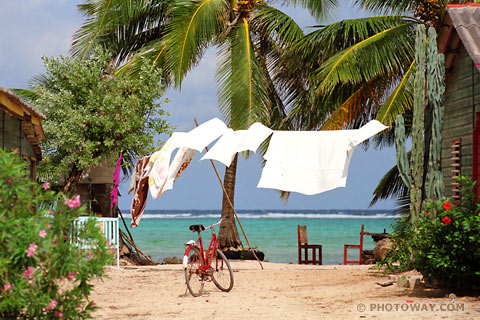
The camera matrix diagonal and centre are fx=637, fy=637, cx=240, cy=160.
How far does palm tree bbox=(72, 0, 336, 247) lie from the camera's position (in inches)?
663

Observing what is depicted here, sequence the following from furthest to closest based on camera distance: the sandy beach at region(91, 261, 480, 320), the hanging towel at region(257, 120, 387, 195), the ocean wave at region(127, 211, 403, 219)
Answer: the ocean wave at region(127, 211, 403, 219) → the hanging towel at region(257, 120, 387, 195) → the sandy beach at region(91, 261, 480, 320)

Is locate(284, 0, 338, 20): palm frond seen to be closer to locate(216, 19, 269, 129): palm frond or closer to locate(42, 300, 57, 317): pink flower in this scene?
locate(216, 19, 269, 129): palm frond

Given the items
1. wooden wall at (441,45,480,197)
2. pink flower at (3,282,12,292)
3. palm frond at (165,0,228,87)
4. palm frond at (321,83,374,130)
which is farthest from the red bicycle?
palm frond at (321,83,374,130)

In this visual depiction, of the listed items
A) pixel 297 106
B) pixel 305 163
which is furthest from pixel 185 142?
pixel 297 106

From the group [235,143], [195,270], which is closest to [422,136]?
[235,143]

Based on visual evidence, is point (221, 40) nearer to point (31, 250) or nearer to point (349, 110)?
point (349, 110)

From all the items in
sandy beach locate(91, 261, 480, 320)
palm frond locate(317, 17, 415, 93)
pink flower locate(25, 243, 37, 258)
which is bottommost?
sandy beach locate(91, 261, 480, 320)

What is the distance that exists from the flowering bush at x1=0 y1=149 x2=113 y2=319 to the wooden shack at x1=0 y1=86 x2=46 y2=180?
4.66 metres

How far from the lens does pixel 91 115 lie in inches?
606

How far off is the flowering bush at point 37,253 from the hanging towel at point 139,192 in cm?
851

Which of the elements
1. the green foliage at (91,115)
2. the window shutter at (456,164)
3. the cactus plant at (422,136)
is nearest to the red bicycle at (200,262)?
the cactus plant at (422,136)

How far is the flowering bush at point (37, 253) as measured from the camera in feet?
15.5

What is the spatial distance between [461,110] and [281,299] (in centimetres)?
427

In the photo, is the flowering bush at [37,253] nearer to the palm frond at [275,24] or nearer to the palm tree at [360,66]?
the palm tree at [360,66]
